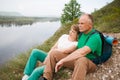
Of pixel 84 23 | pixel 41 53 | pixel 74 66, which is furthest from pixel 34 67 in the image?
pixel 84 23

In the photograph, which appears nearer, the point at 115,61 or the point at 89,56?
the point at 89,56

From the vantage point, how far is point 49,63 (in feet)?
16.3

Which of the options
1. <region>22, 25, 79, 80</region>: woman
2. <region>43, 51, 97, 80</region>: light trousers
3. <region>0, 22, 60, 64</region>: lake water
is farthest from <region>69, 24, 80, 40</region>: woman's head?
<region>0, 22, 60, 64</region>: lake water

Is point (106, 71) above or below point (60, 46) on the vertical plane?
below

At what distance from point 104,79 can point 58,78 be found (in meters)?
1.08

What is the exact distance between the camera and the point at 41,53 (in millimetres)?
5781

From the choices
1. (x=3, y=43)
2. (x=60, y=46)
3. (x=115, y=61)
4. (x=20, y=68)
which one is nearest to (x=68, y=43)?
(x=60, y=46)

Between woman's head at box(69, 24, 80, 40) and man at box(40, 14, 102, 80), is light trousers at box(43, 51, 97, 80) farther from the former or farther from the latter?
woman's head at box(69, 24, 80, 40)

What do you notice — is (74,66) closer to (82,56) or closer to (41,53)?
(82,56)

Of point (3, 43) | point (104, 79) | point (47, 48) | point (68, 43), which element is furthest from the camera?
point (3, 43)

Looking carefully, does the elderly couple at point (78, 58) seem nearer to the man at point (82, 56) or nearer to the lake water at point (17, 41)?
the man at point (82, 56)

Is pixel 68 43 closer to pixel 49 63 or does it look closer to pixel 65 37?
pixel 65 37

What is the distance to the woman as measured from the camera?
5191 mm

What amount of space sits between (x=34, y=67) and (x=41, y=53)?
0.38 meters
